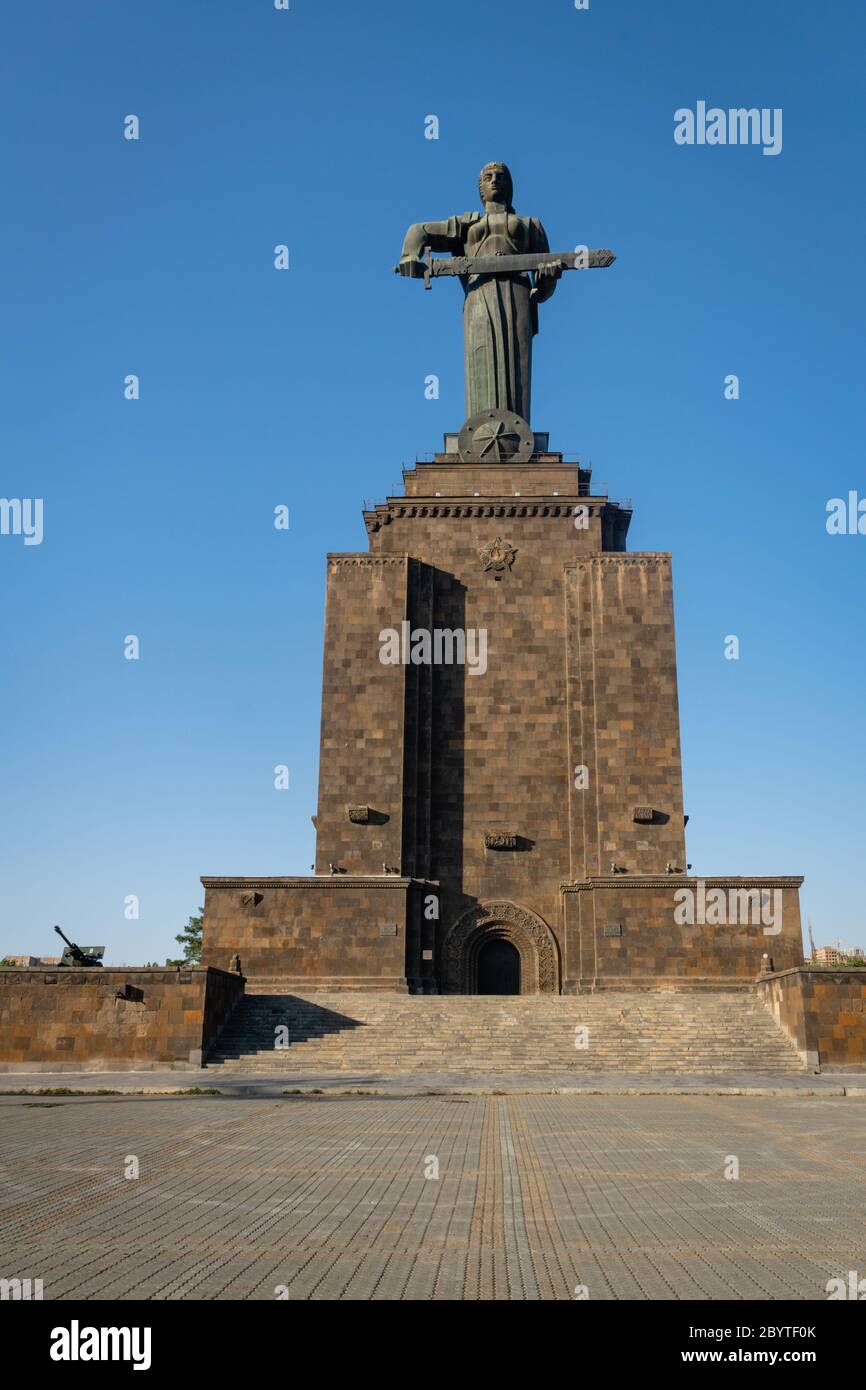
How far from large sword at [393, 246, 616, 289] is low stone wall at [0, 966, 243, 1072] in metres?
31.8

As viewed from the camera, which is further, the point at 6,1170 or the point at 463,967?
the point at 463,967

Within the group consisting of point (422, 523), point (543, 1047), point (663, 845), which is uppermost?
point (422, 523)

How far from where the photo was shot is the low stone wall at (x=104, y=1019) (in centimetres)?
2672

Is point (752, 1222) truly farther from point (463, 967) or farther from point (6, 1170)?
point (463, 967)

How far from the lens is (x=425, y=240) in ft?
155

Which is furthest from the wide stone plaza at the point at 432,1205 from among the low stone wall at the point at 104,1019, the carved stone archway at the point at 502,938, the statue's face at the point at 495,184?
the statue's face at the point at 495,184

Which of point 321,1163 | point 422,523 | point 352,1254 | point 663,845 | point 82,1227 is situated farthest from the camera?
point 422,523

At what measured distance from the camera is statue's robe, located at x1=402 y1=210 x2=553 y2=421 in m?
46.4

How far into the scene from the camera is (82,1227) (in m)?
9.05

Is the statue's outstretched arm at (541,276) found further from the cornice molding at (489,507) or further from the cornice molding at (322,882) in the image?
the cornice molding at (322,882)

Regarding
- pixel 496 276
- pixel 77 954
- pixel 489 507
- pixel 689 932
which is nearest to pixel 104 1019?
pixel 77 954

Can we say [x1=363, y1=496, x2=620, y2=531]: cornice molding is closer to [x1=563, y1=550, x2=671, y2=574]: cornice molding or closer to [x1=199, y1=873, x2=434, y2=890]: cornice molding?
[x1=563, y1=550, x2=671, y2=574]: cornice molding

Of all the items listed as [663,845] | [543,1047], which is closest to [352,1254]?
[543,1047]
